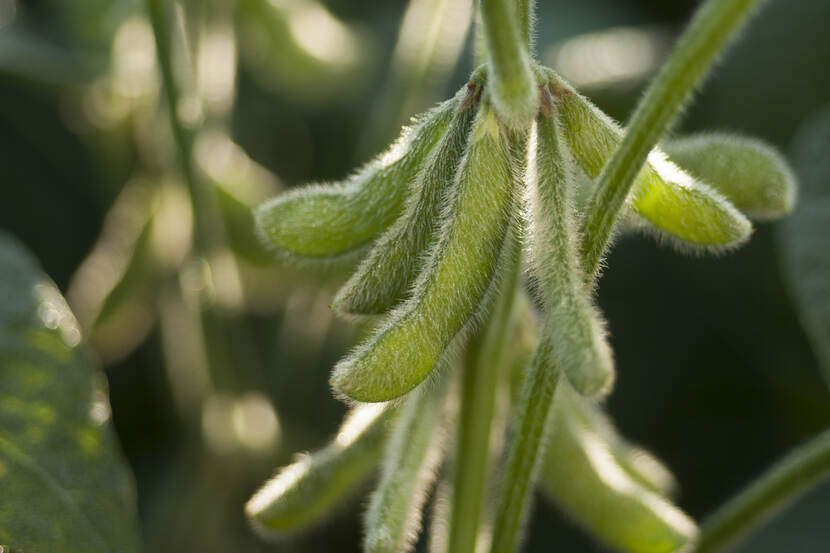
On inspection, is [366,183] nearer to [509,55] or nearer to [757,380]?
[509,55]

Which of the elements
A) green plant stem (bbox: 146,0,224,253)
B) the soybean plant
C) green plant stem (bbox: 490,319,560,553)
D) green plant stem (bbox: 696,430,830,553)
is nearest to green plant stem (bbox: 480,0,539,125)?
the soybean plant

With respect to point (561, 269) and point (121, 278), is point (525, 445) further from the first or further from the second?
point (121, 278)

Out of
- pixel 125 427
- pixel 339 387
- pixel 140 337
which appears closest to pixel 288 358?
pixel 140 337

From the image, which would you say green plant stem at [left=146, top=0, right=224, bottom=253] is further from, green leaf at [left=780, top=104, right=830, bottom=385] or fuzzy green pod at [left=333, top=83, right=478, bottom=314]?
green leaf at [left=780, top=104, right=830, bottom=385]

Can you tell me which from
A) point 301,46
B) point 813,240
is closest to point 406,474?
point 813,240

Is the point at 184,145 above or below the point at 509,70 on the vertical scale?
below
